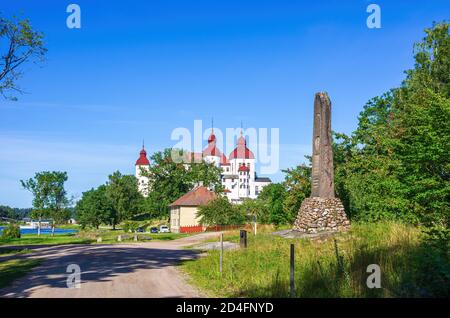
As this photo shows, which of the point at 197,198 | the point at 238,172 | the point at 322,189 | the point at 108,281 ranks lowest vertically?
the point at 108,281

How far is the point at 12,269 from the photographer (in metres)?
17.0

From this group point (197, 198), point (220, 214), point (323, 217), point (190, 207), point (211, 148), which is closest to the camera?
point (323, 217)

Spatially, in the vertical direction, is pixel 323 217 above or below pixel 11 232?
above

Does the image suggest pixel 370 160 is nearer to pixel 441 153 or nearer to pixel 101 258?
pixel 441 153

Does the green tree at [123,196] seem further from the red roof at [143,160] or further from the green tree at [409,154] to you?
the green tree at [409,154]

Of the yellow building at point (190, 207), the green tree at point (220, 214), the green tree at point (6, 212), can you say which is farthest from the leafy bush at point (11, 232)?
the green tree at point (6, 212)

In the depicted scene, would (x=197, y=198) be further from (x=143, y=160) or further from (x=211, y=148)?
(x=143, y=160)

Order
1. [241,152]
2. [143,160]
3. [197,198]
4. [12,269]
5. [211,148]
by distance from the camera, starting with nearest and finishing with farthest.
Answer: [12,269] < [197,198] < [211,148] < [241,152] < [143,160]

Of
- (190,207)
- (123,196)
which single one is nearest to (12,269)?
(190,207)

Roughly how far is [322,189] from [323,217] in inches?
60.5

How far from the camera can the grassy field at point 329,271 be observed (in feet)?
30.6

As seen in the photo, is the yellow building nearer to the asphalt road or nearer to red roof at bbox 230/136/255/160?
the asphalt road

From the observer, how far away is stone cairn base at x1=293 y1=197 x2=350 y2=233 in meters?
22.3
